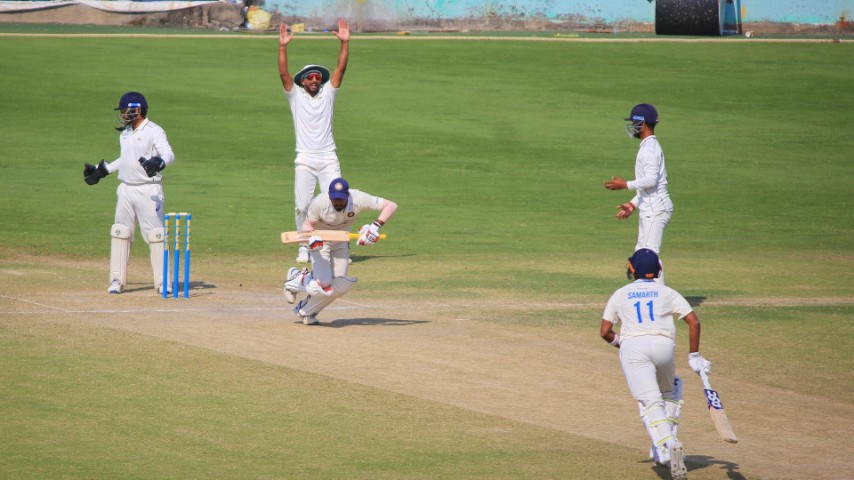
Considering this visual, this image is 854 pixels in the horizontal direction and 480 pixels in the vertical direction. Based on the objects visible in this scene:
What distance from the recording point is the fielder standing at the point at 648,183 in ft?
42.9

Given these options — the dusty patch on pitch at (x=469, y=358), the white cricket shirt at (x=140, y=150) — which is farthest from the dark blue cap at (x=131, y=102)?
the dusty patch on pitch at (x=469, y=358)

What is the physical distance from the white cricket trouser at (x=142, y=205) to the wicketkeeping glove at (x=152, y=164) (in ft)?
1.16

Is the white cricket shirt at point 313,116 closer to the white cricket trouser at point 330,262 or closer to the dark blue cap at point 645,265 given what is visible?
the white cricket trouser at point 330,262

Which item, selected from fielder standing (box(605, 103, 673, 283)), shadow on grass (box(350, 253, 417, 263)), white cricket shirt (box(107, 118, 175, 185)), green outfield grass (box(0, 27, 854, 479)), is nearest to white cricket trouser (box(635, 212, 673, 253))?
fielder standing (box(605, 103, 673, 283))

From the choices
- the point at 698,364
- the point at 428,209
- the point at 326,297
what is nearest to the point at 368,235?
the point at 326,297

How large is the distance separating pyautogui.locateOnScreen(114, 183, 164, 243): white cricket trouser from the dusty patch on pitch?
2.72ft

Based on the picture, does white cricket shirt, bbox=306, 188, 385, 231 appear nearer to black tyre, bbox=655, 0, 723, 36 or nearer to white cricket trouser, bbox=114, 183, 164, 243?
white cricket trouser, bbox=114, 183, 164, 243

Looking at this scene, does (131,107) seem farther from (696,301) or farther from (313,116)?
(696,301)

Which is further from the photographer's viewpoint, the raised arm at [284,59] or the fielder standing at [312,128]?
the fielder standing at [312,128]

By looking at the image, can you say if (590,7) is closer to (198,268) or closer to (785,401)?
(198,268)

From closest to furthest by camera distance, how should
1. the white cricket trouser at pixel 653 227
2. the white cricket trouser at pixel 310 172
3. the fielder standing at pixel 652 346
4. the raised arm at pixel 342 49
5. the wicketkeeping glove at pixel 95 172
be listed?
the fielder standing at pixel 652 346
the white cricket trouser at pixel 653 227
the wicketkeeping glove at pixel 95 172
the raised arm at pixel 342 49
the white cricket trouser at pixel 310 172

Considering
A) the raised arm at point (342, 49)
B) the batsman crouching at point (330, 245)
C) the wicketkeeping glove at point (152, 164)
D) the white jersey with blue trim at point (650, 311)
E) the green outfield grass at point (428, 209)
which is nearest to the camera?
the white jersey with blue trim at point (650, 311)

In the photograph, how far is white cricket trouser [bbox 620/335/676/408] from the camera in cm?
812

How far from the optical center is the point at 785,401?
10.2 metres
